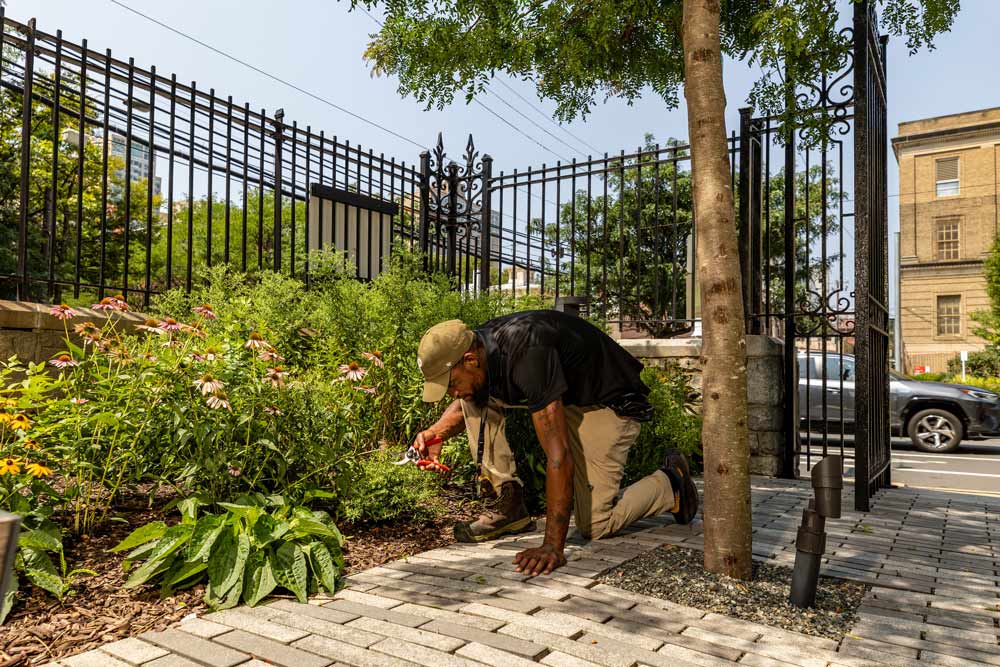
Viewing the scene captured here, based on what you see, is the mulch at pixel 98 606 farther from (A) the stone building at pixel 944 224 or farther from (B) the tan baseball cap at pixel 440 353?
(A) the stone building at pixel 944 224

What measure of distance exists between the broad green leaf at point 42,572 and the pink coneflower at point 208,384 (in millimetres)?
900

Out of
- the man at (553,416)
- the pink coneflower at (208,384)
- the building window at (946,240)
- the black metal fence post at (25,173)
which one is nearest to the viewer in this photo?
the pink coneflower at (208,384)

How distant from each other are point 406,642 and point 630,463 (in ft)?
10.6

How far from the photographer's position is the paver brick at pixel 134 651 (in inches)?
91.8

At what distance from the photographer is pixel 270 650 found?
7.91 feet

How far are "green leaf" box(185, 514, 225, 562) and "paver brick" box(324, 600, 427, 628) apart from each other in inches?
22.3

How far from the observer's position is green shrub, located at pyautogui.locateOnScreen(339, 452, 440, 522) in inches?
155

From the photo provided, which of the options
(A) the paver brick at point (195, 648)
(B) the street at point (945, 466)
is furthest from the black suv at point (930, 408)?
(A) the paver brick at point (195, 648)

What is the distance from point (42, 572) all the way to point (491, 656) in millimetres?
1831

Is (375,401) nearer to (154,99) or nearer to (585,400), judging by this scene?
(585,400)

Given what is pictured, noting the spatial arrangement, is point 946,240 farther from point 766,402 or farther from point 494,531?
point 494,531

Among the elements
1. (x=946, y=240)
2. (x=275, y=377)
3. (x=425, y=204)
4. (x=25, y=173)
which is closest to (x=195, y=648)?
(x=275, y=377)

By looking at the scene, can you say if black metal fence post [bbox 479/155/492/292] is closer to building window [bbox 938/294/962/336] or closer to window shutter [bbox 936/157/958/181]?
building window [bbox 938/294/962/336]

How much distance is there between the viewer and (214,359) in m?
3.61
